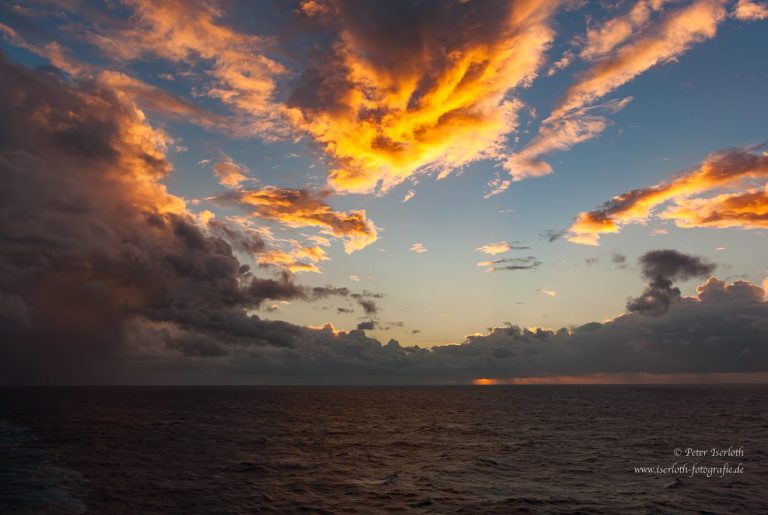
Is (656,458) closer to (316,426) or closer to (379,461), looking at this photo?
(379,461)

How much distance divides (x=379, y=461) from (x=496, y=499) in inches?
735

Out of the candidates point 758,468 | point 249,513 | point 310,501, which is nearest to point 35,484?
point 249,513

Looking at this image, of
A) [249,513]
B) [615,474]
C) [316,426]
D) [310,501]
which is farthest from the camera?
[316,426]

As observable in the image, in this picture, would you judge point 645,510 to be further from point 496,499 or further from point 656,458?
point 656,458

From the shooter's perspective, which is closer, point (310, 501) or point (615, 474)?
point (310, 501)

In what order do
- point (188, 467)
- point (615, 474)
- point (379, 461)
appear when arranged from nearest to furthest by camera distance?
point (615, 474) < point (188, 467) < point (379, 461)

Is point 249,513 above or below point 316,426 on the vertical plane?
above

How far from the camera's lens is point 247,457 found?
51.1 metres

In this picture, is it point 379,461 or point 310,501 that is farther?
point 379,461

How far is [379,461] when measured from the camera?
4925 centimetres

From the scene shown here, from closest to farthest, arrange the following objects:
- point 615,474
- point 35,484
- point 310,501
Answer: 1. point 310,501
2. point 35,484
3. point 615,474

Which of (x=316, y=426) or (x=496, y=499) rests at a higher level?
(x=496, y=499)

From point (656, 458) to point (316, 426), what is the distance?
191ft

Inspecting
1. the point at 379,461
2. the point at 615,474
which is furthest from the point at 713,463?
the point at 379,461
